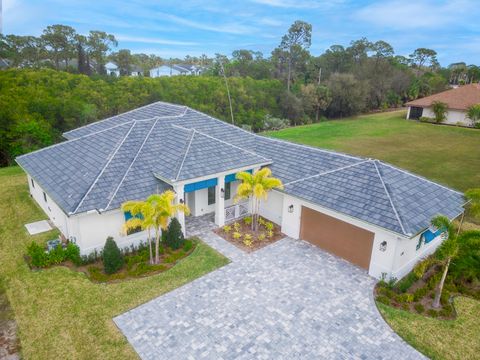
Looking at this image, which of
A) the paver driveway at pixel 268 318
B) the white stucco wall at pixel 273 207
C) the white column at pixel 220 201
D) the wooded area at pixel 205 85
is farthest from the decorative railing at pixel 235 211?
the wooded area at pixel 205 85

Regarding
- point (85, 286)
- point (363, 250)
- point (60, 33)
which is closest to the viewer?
point (85, 286)

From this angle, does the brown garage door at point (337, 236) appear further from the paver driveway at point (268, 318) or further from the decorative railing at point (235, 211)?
the decorative railing at point (235, 211)

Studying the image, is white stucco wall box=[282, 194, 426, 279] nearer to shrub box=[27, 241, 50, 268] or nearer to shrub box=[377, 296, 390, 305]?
shrub box=[377, 296, 390, 305]

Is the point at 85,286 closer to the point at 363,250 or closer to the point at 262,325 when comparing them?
the point at 262,325

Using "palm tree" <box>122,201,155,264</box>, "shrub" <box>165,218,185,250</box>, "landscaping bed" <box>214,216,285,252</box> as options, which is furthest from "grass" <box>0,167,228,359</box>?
"palm tree" <box>122,201,155,264</box>

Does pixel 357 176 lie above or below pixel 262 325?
above

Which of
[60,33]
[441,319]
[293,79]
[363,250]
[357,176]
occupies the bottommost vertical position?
[441,319]

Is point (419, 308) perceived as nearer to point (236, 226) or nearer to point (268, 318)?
point (268, 318)

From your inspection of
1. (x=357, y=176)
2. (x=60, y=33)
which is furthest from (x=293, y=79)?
(x=357, y=176)
